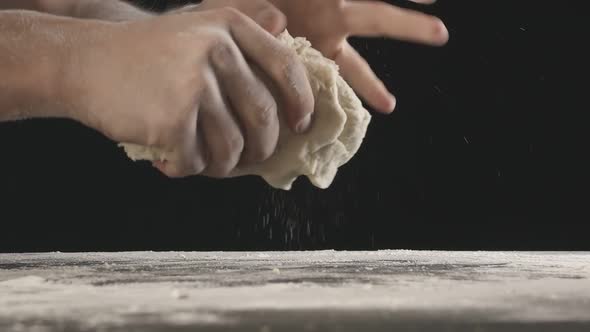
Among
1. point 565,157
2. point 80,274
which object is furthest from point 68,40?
point 565,157

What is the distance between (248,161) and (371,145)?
74.9 inches

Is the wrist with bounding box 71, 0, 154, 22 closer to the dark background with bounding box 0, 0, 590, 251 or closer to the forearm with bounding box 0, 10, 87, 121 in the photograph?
the forearm with bounding box 0, 10, 87, 121

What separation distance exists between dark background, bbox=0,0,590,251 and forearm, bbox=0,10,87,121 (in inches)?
73.5

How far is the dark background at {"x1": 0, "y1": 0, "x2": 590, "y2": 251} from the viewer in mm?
3047

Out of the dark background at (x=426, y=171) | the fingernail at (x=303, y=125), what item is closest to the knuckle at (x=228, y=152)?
the fingernail at (x=303, y=125)

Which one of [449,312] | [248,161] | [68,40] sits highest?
[68,40]

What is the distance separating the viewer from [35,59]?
1.12m

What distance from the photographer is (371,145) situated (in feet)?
10.2

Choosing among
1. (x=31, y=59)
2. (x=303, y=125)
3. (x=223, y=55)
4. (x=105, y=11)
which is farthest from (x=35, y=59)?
(x=105, y=11)

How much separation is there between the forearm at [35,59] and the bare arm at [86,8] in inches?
31.8

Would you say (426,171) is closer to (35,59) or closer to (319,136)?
(319,136)

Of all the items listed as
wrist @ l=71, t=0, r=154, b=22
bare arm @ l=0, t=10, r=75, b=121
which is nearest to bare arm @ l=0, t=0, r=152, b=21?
wrist @ l=71, t=0, r=154, b=22

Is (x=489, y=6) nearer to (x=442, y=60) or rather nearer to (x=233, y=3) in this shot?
(x=442, y=60)

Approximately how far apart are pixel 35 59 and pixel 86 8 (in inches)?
37.6
